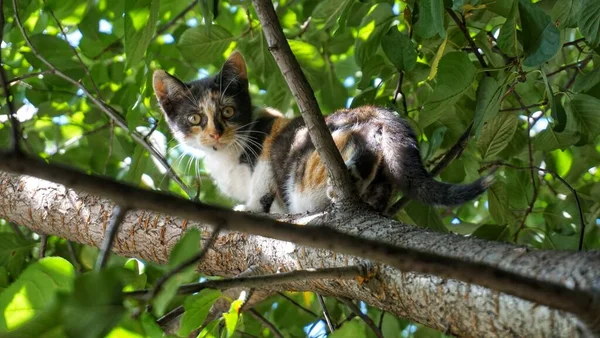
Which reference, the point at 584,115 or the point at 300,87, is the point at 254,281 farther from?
the point at 584,115

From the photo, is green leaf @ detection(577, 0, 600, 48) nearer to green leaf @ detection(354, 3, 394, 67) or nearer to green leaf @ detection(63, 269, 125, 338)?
green leaf @ detection(354, 3, 394, 67)

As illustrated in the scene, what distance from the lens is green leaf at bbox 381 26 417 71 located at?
241 cm

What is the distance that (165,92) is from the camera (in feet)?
12.2

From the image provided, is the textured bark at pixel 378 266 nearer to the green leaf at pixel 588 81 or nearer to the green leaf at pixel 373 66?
the green leaf at pixel 373 66

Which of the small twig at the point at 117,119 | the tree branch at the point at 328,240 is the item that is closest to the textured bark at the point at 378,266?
the tree branch at the point at 328,240

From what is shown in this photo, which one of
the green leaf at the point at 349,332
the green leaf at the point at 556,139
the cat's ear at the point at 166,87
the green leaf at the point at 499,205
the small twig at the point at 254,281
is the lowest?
the green leaf at the point at 349,332

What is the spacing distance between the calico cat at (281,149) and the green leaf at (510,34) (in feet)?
1.40

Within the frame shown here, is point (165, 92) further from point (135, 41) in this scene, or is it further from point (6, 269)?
point (135, 41)

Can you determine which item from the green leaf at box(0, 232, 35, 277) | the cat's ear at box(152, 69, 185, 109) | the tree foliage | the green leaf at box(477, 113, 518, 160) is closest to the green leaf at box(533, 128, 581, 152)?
the tree foliage

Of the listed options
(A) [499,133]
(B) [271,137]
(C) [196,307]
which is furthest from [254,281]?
(B) [271,137]

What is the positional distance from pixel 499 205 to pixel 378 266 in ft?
4.22

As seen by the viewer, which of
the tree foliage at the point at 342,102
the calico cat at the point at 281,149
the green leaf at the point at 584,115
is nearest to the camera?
the tree foliage at the point at 342,102

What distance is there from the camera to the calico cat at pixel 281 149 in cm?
253

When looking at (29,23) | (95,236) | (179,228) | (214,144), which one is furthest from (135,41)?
(29,23)
